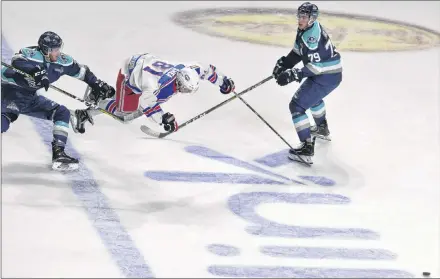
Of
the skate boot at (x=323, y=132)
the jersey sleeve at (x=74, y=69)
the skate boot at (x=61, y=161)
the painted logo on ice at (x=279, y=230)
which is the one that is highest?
the jersey sleeve at (x=74, y=69)

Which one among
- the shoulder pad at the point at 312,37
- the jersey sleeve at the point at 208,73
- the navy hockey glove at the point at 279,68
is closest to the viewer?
the jersey sleeve at the point at 208,73

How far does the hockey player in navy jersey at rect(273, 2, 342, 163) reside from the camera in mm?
6379

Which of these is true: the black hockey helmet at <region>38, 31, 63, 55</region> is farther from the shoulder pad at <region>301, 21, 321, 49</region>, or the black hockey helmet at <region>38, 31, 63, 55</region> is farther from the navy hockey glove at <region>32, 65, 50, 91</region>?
the shoulder pad at <region>301, 21, 321, 49</region>

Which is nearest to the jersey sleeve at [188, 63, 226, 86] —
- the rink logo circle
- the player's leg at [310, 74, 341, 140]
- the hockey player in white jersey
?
the hockey player in white jersey

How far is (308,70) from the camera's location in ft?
21.3

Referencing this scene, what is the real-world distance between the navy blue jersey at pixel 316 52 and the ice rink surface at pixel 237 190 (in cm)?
65

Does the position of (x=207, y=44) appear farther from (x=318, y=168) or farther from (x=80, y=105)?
(x=318, y=168)

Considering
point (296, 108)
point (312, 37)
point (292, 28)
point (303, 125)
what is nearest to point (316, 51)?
point (312, 37)

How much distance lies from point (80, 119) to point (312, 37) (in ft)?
5.89

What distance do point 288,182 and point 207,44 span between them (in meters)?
3.72

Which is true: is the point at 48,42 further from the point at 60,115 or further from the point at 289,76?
the point at 289,76

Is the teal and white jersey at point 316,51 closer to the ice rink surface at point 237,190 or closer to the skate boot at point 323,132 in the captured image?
the skate boot at point 323,132

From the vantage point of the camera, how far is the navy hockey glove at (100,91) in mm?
6438

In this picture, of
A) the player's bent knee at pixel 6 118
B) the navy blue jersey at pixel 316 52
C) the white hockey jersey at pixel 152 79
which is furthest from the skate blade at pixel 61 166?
the navy blue jersey at pixel 316 52
